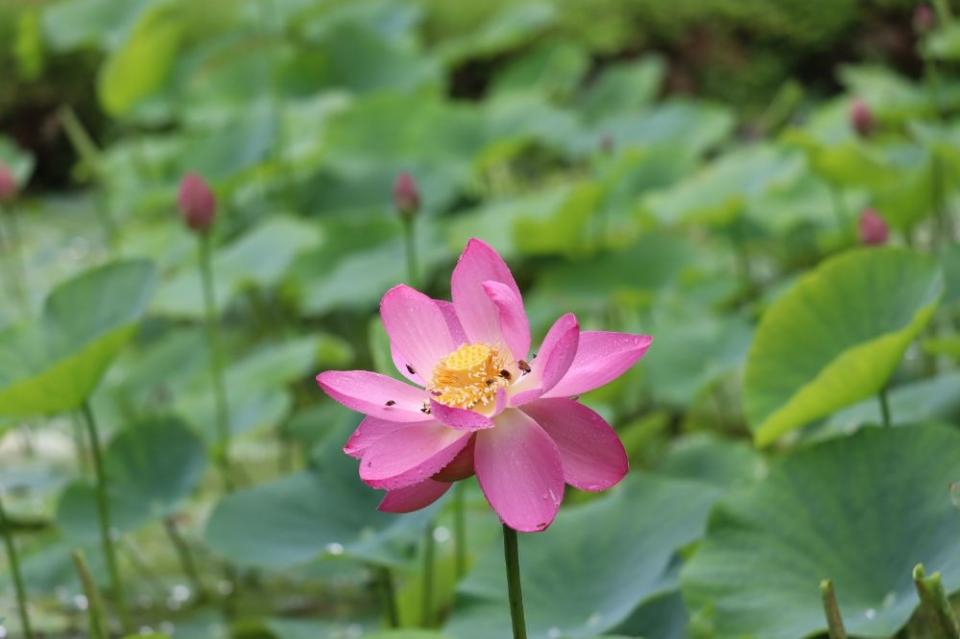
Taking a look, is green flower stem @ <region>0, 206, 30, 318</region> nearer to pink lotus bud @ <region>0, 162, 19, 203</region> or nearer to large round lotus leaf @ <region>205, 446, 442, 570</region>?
pink lotus bud @ <region>0, 162, 19, 203</region>

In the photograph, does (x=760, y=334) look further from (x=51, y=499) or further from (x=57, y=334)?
(x=51, y=499)

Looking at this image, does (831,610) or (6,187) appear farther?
(6,187)

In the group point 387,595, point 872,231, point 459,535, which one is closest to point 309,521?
point 387,595

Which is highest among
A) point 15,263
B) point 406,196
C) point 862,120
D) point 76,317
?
point 15,263

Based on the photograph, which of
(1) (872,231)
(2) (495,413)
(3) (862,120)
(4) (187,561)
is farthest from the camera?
(3) (862,120)

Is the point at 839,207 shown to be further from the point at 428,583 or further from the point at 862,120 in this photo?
the point at 428,583
